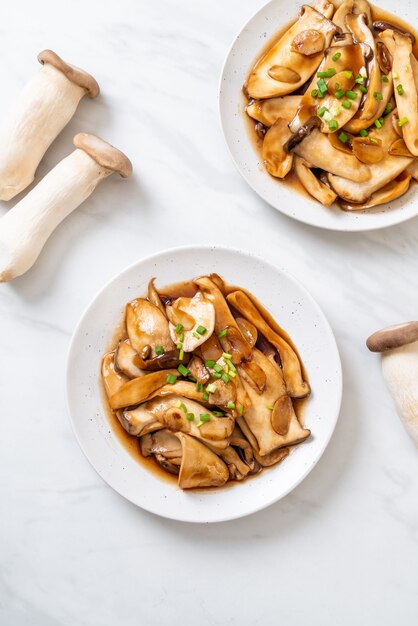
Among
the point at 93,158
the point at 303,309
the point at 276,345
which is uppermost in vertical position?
the point at 93,158

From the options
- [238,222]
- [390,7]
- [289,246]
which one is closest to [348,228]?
[289,246]

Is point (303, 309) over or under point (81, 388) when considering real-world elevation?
over

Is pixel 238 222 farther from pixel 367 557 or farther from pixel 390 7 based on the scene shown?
pixel 367 557

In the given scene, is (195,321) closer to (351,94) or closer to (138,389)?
(138,389)

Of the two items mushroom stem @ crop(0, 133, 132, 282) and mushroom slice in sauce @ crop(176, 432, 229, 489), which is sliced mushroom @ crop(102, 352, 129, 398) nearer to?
mushroom slice in sauce @ crop(176, 432, 229, 489)

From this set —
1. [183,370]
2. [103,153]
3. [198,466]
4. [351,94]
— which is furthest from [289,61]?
[198,466]

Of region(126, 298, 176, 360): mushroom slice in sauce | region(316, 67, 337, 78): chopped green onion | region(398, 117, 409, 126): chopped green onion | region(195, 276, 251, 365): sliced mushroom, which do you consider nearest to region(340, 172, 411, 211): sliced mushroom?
region(398, 117, 409, 126): chopped green onion
